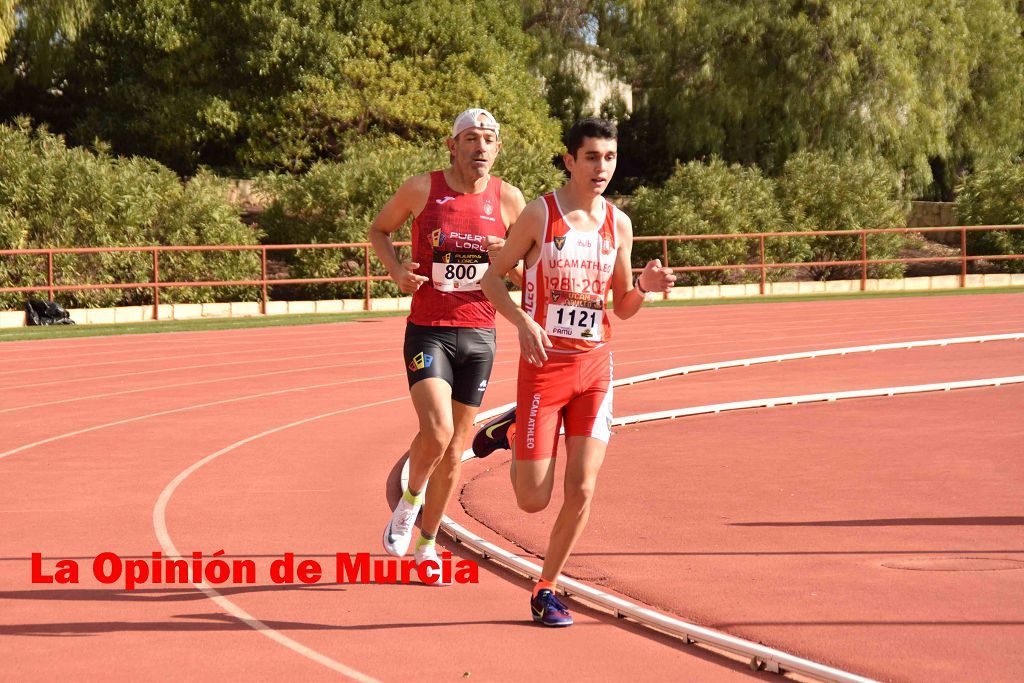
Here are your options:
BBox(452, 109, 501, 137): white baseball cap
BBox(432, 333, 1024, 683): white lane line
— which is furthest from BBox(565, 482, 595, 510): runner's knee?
BBox(452, 109, 501, 137): white baseball cap

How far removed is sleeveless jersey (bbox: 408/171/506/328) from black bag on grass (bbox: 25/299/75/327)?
1890 centimetres

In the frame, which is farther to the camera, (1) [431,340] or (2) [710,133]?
(2) [710,133]

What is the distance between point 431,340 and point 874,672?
2755 mm

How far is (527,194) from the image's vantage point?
112 ft

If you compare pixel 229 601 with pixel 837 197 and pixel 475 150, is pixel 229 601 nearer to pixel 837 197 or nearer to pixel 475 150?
pixel 475 150

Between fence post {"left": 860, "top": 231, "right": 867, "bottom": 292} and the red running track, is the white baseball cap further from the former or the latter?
fence post {"left": 860, "top": 231, "right": 867, "bottom": 292}

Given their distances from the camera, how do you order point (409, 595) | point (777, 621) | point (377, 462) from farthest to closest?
point (377, 462)
point (409, 595)
point (777, 621)

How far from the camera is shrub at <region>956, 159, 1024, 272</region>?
3491 centimetres

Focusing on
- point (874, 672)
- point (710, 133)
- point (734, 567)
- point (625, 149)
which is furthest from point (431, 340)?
point (625, 149)

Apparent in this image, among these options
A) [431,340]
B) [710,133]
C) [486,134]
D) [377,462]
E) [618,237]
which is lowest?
[377,462]

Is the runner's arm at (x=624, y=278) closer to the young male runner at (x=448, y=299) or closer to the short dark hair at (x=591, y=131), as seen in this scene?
the short dark hair at (x=591, y=131)

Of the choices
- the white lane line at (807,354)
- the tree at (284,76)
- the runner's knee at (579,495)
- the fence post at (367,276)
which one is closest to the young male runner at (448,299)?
the runner's knee at (579,495)

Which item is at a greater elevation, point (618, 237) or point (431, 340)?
point (618, 237)

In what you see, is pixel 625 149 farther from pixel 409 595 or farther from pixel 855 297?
pixel 409 595
